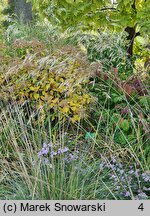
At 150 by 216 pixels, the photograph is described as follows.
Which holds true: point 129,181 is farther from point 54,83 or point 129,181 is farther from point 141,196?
point 54,83

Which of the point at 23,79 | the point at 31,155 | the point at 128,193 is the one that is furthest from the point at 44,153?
the point at 23,79

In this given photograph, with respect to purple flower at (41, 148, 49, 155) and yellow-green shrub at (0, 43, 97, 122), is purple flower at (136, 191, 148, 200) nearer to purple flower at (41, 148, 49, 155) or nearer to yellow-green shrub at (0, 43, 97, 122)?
purple flower at (41, 148, 49, 155)

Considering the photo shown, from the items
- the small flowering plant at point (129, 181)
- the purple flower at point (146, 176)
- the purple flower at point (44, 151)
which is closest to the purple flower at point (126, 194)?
the small flowering plant at point (129, 181)

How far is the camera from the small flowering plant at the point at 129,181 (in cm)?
240

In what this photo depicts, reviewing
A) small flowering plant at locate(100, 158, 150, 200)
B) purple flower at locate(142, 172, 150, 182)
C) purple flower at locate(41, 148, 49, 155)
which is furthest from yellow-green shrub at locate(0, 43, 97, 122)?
purple flower at locate(142, 172, 150, 182)

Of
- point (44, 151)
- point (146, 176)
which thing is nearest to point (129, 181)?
point (146, 176)

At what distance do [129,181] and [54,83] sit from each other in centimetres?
121

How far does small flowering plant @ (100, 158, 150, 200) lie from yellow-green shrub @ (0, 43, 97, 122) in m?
0.64

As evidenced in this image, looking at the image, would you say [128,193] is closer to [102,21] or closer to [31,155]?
[31,155]

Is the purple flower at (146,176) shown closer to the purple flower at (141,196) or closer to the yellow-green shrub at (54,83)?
the purple flower at (141,196)

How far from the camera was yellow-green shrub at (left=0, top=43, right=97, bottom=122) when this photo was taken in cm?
302

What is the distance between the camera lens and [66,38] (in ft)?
14.1

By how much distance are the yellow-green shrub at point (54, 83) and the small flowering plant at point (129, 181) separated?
25.2 inches

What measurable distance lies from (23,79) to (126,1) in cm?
143
